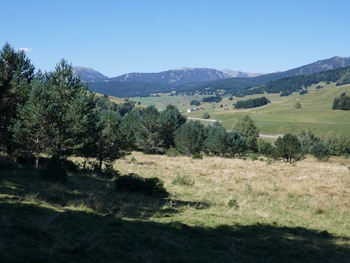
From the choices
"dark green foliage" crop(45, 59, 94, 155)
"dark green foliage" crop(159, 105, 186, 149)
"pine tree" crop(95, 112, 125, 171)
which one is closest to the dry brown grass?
"pine tree" crop(95, 112, 125, 171)

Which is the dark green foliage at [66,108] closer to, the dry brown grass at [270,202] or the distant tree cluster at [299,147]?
the dry brown grass at [270,202]

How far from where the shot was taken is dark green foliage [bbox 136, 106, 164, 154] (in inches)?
2589

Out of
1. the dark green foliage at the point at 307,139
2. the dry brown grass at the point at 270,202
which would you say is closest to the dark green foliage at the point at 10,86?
the dry brown grass at the point at 270,202

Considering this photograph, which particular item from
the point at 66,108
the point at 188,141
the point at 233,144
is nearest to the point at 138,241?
the point at 66,108

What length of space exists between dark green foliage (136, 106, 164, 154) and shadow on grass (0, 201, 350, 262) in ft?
180

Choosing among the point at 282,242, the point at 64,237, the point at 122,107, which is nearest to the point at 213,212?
the point at 282,242

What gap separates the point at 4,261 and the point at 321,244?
9.05m

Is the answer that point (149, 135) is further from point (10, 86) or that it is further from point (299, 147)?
point (10, 86)

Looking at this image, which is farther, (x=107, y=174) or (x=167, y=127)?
(x=167, y=127)

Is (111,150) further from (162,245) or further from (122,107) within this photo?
(122,107)

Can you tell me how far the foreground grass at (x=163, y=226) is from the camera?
6.61 m

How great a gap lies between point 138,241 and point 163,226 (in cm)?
214

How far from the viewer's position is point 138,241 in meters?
7.76

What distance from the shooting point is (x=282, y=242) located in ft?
31.8
